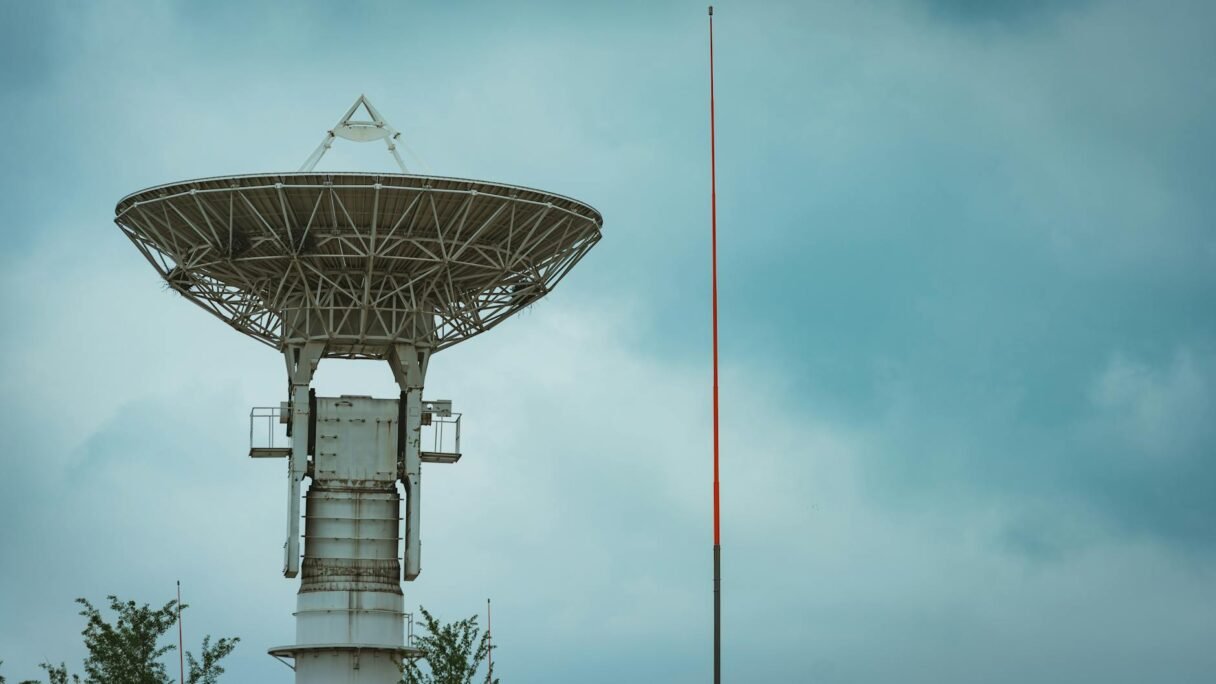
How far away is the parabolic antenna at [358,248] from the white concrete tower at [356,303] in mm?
79

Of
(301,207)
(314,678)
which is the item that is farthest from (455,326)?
(314,678)

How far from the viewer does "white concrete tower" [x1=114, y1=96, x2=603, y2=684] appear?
7888 centimetres

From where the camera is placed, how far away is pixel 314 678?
80.8 meters

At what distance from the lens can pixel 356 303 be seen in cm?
8200

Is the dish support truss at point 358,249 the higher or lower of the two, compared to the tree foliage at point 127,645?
higher

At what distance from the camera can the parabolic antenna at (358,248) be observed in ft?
255

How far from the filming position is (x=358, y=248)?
79.8m

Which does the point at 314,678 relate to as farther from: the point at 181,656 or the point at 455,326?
the point at 455,326

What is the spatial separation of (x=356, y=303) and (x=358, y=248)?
307 cm

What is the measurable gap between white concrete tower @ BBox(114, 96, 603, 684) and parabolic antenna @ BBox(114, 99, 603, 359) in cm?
8

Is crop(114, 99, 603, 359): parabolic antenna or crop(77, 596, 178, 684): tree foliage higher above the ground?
crop(114, 99, 603, 359): parabolic antenna

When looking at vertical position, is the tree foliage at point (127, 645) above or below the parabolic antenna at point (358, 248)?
below

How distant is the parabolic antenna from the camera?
77.9 metres

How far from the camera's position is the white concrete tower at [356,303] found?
7888 cm
